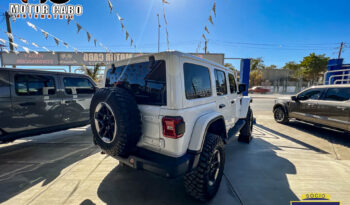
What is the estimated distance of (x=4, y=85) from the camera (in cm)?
296

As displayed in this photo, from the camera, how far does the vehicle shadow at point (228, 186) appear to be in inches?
80.4

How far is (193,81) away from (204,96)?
1.10 ft

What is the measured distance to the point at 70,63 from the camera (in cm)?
1438

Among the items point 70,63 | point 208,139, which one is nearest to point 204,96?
point 208,139

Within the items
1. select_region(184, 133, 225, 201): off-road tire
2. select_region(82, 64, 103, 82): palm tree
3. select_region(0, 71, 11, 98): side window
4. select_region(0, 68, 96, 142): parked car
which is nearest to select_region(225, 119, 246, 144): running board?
select_region(184, 133, 225, 201): off-road tire

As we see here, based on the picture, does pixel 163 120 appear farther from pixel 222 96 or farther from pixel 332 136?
pixel 332 136

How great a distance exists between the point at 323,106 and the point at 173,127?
18.2ft

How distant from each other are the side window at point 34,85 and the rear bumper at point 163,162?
3165 millimetres

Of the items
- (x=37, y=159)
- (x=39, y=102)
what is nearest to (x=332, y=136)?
(x=37, y=159)

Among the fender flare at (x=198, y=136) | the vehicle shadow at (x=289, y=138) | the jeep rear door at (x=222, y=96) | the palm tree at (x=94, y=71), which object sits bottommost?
the vehicle shadow at (x=289, y=138)

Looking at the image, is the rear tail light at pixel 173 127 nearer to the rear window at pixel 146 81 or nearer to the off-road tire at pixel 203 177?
the rear window at pixel 146 81

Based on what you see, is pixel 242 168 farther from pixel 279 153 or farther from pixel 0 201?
pixel 0 201
